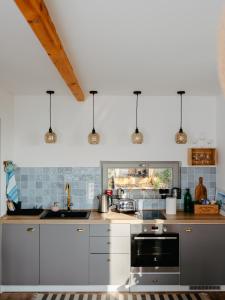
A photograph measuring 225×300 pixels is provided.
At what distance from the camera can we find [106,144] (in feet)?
15.0

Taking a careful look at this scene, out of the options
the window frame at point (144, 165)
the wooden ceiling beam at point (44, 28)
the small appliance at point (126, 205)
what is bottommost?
the small appliance at point (126, 205)

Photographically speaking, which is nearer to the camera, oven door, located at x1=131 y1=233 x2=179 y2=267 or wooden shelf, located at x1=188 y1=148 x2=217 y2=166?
oven door, located at x1=131 y1=233 x2=179 y2=267

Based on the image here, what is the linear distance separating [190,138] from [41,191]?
7.20ft

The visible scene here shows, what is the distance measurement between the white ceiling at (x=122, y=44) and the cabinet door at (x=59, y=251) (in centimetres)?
174

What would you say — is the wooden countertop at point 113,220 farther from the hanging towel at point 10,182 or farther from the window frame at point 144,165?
the window frame at point 144,165

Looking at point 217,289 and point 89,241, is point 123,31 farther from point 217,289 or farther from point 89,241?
point 217,289

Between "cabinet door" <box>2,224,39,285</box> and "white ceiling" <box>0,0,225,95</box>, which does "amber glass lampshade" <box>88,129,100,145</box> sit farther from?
"cabinet door" <box>2,224,39,285</box>

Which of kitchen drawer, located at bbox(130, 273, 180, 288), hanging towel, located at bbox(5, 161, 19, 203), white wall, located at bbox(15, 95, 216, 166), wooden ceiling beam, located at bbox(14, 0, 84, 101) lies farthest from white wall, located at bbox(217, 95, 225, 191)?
hanging towel, located at bbox(5, 161, 19, 203)

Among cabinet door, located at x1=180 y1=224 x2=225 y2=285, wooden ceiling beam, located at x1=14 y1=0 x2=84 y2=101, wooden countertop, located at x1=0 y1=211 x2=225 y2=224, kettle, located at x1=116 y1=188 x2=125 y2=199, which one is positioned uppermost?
wooden ceiling beam, located at x1=14 y1=0 x2=84 y2=101

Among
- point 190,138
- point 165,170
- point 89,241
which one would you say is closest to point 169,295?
point 89,241

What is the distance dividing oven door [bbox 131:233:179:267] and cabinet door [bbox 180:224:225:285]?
107 millimetres

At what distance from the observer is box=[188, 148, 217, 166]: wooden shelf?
4480 mm

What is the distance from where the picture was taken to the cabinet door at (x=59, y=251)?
Answer: 3.97 metres

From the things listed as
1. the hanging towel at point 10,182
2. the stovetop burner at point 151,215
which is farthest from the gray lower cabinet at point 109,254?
the hanging towel at point 10,182
